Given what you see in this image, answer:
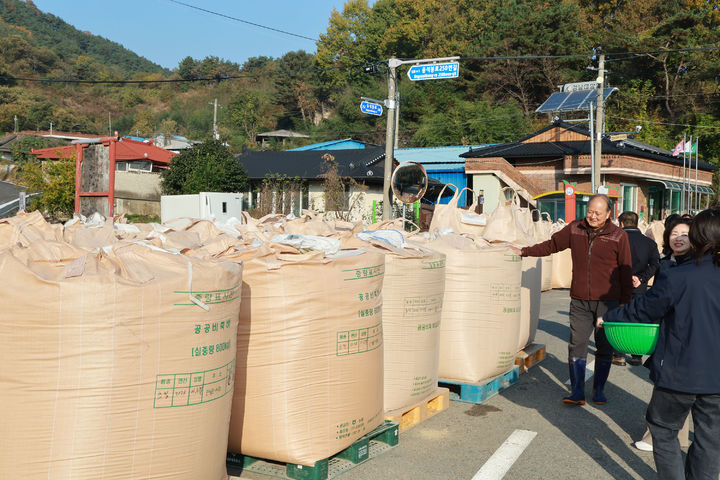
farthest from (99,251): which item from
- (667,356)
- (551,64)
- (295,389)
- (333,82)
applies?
(333,82)

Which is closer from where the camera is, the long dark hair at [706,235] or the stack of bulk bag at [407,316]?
the long dark hair at [706,235]

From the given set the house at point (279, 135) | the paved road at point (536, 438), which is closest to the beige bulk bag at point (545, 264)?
the paved road at point (536, 438)

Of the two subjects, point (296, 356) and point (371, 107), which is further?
point (371, 107)

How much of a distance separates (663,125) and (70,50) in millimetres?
118405

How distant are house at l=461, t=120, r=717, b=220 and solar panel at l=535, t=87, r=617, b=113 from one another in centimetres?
314

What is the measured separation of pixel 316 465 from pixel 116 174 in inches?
1222

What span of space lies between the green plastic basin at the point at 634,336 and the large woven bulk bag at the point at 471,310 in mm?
1927

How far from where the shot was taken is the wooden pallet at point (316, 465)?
3541mm

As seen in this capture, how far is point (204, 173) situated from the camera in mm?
30078

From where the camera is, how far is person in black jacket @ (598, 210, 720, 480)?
307cm

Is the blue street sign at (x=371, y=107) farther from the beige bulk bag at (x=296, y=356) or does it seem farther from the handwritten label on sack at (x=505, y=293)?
the beige bulk bag at (x=296, y=356)

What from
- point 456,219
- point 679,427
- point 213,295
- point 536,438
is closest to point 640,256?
point 456,219

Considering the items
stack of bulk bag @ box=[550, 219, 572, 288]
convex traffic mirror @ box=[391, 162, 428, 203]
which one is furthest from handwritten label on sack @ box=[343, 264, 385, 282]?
stack of bulk bag @ box=[550, 219, 572, 288]

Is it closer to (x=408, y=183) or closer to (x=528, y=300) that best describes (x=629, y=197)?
(x=408, y=183)
